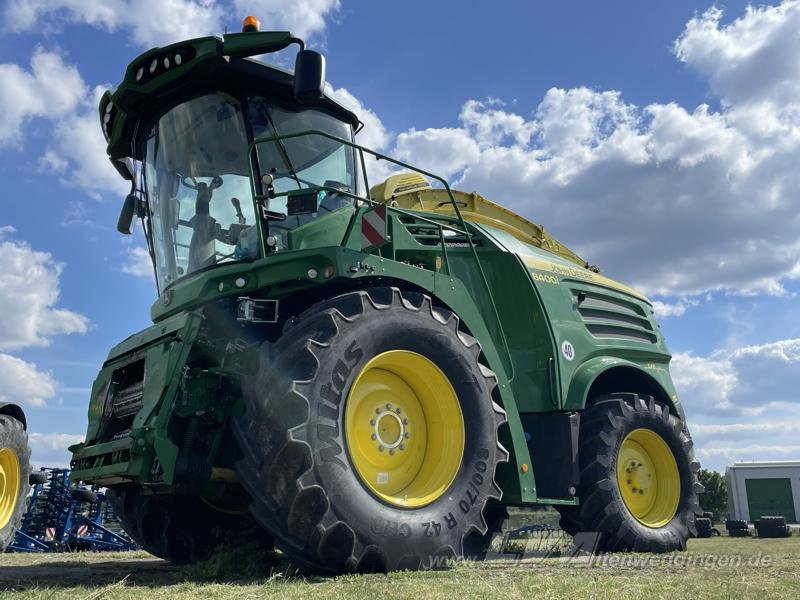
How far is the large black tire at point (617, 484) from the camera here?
6.82 m

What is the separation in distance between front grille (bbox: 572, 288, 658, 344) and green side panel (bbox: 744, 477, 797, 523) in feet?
92.2

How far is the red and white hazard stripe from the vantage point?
5285 millimetres

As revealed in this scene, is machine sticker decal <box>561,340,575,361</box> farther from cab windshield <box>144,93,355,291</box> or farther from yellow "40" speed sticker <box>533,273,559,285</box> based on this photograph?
cab windshield <box>144,93,355,291</box>

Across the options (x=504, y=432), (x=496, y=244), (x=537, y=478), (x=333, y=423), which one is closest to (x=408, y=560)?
(x=333, y=423)

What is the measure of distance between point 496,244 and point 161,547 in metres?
4.01

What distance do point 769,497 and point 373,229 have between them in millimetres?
33223

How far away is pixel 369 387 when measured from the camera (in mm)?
5078

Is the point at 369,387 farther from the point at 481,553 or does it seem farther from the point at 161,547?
the point at 161,547

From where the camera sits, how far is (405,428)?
518 cm

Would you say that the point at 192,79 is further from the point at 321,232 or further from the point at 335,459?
the point at 335,459

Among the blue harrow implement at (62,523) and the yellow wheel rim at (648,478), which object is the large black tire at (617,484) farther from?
the blue harrow implement at (62,523)

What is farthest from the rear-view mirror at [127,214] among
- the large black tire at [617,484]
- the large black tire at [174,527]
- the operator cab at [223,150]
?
the large black tire at [617,484]

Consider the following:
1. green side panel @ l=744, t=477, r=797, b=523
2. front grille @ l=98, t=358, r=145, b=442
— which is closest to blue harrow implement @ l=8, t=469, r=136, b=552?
front grille @ l=98, t=358, r=145, b=442

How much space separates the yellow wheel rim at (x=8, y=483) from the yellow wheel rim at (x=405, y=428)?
7.26 m
